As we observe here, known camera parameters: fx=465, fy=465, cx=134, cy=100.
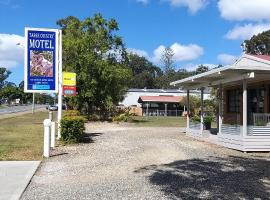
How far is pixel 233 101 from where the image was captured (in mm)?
24750

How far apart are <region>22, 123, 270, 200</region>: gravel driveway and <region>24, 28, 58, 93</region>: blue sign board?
122 inches

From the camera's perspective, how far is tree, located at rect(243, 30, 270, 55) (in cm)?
8288

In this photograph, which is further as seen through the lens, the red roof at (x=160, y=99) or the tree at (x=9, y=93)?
the tree at (x=9, y=93)

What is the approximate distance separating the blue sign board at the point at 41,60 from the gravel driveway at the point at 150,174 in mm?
3098

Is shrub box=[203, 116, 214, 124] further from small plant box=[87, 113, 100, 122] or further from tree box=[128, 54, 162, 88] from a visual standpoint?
tree box=[128, 54, 162, 88]

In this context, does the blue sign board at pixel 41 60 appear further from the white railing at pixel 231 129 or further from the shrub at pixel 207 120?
the shrub at pixel 207 120

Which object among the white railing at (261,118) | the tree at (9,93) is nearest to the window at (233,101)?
the white railing at (261,118)

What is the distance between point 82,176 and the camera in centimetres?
1082

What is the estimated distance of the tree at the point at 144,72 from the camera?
12012 centimetres

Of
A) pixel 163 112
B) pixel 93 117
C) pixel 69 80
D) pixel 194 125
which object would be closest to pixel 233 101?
pixel 194 125

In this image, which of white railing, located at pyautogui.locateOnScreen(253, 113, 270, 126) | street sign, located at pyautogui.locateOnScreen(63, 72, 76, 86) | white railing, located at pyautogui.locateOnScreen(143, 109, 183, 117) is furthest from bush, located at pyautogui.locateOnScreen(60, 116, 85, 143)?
white railing, located at pyautogui.locateOnScreen(143, 109, 183, 117)

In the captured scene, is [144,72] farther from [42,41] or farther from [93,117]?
[42,41]

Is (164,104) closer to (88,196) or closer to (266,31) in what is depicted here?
(266,31)

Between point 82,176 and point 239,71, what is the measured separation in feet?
27.1
